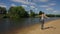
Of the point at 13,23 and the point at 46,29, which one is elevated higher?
the point at 13,23

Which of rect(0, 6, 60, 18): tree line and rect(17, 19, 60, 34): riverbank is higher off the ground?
rect(0, 6, 60, 18): tree line

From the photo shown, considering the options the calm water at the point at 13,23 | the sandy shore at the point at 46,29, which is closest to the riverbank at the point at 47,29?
the sandy shore at the point at 46,29

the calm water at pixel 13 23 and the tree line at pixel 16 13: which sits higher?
the tree line at pixel 16 13

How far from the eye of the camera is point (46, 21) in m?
3.89

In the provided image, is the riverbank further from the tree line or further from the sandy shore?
the tree line

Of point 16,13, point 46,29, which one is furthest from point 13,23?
point 46,29

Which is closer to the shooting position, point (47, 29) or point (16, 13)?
point (47, 29)

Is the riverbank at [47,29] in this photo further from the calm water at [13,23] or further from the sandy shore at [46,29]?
the calm water at [13,23]

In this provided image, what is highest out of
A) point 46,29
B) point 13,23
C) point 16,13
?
point 16,13

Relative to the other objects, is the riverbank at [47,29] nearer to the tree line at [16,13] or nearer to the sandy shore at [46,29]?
the sandy shore at [46,29]

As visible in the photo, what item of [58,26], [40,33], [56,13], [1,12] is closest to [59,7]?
[56,13]

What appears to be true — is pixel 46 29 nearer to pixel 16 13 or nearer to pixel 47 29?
pixel 47 29

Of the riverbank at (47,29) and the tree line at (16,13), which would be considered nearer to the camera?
the riverbank at (47,29)

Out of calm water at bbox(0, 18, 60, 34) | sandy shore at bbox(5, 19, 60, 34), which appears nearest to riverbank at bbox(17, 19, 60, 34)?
sandy shore at bbox(5, 19, 60, 34)
